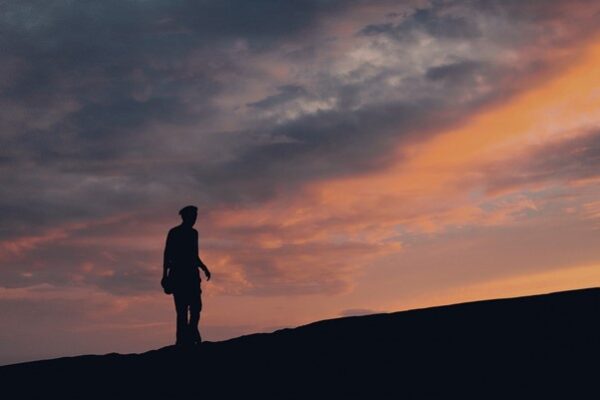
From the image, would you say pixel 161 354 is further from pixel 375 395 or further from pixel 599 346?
pixel 599 346

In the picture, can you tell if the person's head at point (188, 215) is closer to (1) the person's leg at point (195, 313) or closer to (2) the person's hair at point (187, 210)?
(2) the person's hair at point (187, 210)

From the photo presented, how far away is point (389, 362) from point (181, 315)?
460 cm

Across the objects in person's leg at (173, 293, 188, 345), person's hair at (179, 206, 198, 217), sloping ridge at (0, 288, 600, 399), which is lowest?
sloping ridge at (0, 288, 600, 399)

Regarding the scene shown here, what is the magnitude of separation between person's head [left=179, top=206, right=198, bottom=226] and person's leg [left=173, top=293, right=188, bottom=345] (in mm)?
1196

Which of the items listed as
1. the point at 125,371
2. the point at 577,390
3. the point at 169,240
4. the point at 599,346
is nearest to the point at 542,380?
the point at 577,390

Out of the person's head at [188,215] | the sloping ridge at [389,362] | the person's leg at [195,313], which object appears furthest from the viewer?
the person's leg at [195,313]

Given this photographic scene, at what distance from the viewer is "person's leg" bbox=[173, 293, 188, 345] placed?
42.5 ft

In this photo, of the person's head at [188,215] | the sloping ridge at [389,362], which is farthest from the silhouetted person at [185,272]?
the sloping ridge at [389,362]

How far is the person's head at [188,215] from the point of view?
12930 millimetres

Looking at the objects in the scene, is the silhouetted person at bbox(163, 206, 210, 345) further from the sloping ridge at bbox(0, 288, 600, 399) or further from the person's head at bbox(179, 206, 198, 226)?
the sloping ridge at bbox(0, 288, 600, 399)

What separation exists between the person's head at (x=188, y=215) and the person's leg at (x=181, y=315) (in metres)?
1.20

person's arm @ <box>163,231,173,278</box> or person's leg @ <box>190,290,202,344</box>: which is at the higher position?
person's arm @ <box>163,231,173,278</box>

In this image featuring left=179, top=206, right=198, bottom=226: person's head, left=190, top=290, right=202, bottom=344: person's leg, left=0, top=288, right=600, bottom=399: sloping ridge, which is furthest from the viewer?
left=190, top=290, right=202, bottom=344: person's leg

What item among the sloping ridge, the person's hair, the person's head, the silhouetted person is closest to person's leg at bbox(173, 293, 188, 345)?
the silhouetted person
